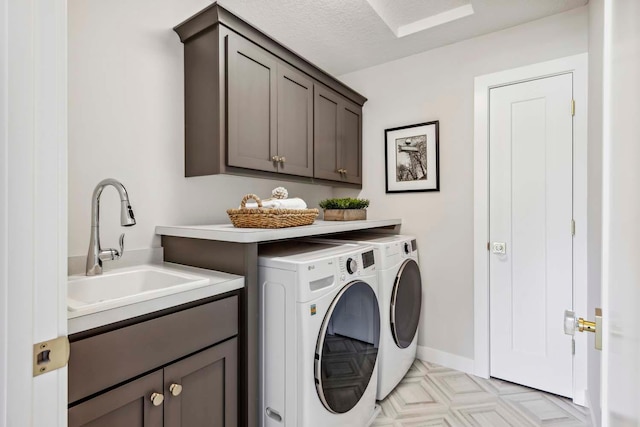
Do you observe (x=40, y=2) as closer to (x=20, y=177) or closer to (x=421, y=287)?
(x=20, y=177)

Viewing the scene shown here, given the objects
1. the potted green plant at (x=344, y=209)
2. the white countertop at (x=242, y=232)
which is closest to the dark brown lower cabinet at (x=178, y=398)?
the white countertop at (x=242, y=232)

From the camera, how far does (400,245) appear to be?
2.12 meters

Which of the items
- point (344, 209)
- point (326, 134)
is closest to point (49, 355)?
point (344, 209)

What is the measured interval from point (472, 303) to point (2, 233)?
8.26 feet

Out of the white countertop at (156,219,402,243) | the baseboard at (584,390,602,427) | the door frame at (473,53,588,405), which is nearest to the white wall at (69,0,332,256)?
the white countertop at (156,219,402,243)

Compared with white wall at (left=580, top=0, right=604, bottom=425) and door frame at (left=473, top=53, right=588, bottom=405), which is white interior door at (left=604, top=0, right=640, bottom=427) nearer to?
white wall at (left=580, top=0, right=604, bottom=425)

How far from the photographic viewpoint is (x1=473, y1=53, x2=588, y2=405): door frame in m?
1.92

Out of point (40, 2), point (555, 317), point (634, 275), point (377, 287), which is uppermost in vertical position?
point (40, 2)

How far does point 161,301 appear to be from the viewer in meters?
1.03

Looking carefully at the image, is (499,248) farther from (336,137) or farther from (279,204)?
(279,204)

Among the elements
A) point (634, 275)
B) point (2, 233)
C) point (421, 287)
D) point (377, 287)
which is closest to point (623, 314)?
point (634, 275)

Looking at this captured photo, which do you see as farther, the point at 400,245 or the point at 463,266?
the point at 463,266

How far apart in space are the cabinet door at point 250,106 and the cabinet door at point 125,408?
41.1 inches

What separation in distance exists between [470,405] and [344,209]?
58.7 inches
